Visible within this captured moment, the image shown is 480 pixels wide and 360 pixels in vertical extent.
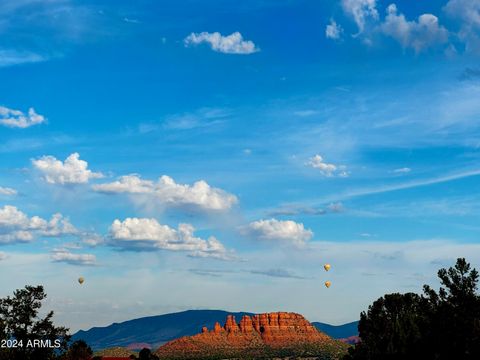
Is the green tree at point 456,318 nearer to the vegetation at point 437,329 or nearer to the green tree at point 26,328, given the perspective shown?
the vegetation at point 437,329

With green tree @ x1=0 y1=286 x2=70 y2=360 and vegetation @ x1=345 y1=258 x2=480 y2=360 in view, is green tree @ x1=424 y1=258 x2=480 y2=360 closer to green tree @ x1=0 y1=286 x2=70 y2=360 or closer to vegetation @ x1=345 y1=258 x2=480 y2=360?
vegetation @ x1=345 y1=258 x2=480 y2=360

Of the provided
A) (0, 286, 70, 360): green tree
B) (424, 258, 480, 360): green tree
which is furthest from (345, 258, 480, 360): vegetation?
(0, 286, 70, 360): green tree

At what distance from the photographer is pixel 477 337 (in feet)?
195

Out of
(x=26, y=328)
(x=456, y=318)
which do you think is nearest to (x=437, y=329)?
(x=456, y=318)

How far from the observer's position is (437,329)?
68250mm

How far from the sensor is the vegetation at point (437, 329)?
203ft

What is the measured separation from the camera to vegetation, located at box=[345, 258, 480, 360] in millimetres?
61781

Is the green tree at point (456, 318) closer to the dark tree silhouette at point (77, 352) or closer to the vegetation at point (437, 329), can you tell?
the vegetation at point (437, 329)

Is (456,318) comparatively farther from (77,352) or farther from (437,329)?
(77,352)

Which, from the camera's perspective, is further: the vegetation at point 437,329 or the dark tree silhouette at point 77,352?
the dark tree silhouette at point 77,352

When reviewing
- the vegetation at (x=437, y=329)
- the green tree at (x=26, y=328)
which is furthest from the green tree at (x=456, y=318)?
the green tree at (x=26, y=328)

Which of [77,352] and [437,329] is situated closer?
[437,329]

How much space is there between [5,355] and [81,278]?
76.3m

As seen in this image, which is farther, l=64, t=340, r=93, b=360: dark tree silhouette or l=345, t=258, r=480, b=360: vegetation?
l=64, t=340, r=93, b=360: dark tree silhouette
